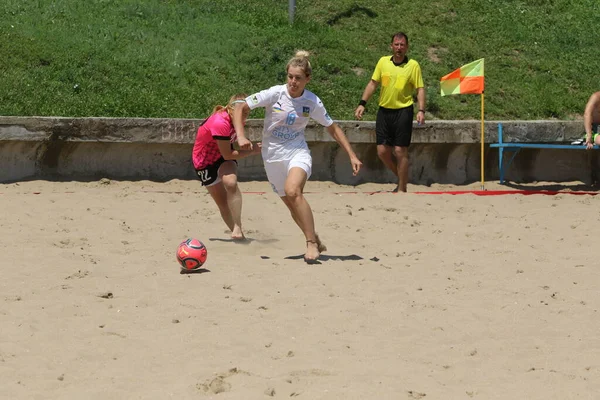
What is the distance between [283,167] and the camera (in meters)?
7.79

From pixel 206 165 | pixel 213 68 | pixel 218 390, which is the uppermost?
pixel 213 68

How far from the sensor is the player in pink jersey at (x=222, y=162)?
8.60 metres

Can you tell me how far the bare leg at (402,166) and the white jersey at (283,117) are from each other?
3577mm

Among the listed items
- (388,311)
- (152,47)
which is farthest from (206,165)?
(152,47)

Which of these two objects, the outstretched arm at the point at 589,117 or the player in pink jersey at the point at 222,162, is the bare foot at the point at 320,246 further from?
the outstretched arm at the point at 589,117

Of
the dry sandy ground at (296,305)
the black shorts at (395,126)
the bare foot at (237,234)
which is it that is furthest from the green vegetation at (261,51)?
the bare foot at (237,234)

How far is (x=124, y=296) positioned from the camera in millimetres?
6352

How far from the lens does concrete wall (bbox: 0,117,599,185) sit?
11414 mm

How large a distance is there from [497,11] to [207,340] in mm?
12227

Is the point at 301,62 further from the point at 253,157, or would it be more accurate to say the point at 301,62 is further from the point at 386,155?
the point at 253,157

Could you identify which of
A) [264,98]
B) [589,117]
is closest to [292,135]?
[264,98]

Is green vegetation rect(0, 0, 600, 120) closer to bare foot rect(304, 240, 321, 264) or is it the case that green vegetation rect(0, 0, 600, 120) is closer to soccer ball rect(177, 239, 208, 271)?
bare foot rect(304, 240, 321, 264)

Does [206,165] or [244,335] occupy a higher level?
[206,165]

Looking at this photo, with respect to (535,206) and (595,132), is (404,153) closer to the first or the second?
(535,206)
